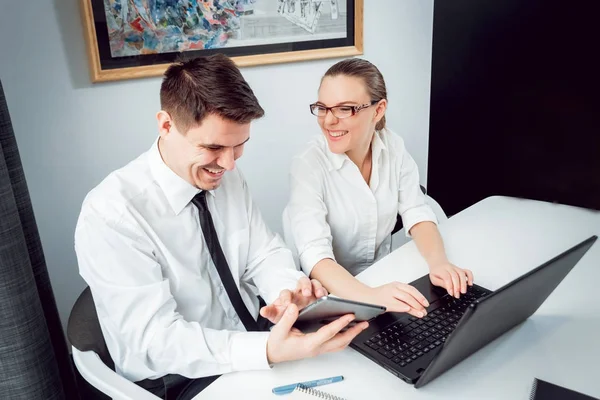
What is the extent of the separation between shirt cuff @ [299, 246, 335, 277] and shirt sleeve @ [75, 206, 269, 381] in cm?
39

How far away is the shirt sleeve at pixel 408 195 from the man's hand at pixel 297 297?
58cm

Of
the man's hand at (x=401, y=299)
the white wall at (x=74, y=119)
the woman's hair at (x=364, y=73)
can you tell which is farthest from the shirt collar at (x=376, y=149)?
the white wall at (x=74, y=119)

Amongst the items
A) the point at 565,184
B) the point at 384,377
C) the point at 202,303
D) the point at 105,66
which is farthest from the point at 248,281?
the point at 565,184

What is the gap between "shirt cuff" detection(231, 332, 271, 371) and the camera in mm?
974

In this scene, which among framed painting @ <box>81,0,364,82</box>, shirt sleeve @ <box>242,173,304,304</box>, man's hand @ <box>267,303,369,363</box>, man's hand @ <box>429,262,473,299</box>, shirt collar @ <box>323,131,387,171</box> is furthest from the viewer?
framed painting @ <box>81,0,364,82</box>

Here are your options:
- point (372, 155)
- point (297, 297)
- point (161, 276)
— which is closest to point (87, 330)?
point (161, 276)

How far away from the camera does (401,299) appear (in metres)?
1.14

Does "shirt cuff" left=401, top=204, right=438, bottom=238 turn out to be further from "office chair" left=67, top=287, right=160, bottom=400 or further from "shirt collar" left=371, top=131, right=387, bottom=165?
"office chair" left=67, top=287, right=160, bottom=400

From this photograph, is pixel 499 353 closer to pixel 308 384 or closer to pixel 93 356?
pixel 308 384

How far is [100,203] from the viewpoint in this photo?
43.6 inches

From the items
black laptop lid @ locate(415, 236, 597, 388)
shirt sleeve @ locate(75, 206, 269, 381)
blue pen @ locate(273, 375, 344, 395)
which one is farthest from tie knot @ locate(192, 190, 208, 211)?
black laptop lid @ locate(415, 236, 597, 388)

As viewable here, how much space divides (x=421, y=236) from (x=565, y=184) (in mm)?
1127

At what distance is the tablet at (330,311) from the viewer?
883 millimetres

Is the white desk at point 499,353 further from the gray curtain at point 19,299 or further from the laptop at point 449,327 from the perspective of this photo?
the gray curtain at point 19,299
